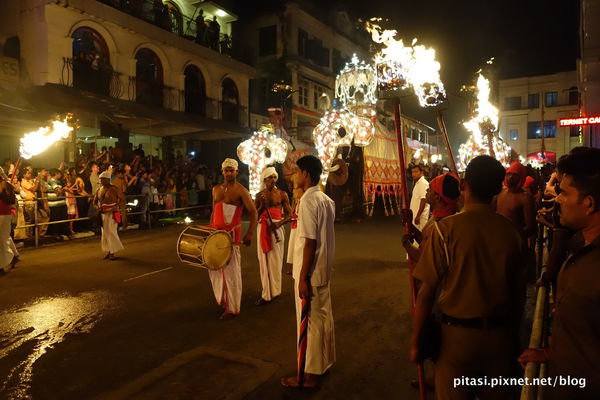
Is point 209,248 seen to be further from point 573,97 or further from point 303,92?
point 573,97

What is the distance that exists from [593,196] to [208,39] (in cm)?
2368

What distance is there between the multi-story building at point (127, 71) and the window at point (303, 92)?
545cm

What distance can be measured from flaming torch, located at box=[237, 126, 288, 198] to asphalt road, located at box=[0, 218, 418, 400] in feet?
16.8

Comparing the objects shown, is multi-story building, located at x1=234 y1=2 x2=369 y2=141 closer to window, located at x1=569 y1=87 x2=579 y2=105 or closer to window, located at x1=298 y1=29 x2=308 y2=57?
Answer: window, located at x1=298 y1=29 x2=308 y2=57

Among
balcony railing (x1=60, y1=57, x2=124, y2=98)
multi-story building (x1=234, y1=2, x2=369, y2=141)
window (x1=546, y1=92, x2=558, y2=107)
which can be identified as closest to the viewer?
balcony railing (x1=60, y1=57, x2=124, y2=98)

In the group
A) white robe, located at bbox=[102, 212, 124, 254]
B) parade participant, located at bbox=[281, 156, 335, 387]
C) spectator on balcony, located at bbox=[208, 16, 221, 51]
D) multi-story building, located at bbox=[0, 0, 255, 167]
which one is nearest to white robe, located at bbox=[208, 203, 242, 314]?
parade participant, located at bbox=[281, 156, 335, 387]

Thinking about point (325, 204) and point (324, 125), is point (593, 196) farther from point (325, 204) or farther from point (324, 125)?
point (324, 125)

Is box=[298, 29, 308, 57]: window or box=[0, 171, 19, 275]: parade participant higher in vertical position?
box=[298, 29, 308, 57]: window

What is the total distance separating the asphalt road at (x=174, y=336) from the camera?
3969 mm

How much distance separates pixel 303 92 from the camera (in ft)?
98.5

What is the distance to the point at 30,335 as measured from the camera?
17.3ft

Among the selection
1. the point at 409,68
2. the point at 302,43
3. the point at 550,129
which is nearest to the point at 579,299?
the point at 409,68

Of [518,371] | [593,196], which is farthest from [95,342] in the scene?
[593,196]

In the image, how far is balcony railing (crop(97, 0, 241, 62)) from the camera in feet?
61.9
